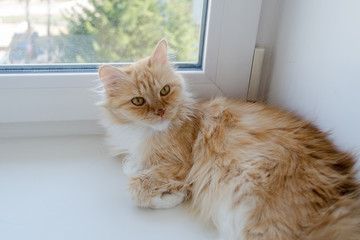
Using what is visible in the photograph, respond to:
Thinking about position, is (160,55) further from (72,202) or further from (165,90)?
(72,202)

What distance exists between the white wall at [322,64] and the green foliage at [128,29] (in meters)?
0.38

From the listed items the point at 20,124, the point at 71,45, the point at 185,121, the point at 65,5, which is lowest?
the point at 20,124

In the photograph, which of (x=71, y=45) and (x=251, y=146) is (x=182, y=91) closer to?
(x=251, y=146)

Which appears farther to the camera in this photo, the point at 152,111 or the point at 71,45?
the point at 71,45

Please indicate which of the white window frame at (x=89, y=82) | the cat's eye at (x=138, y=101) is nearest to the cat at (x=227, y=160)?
the cat's eye at (x=138, y=101)

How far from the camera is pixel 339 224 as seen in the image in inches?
30.1

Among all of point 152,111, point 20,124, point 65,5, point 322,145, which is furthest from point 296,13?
point 20,124

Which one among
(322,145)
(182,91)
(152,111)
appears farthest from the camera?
(182,91)

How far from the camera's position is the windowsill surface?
2.95 ft

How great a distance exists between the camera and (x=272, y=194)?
2.80 ft

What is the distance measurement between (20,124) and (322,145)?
1.19 m

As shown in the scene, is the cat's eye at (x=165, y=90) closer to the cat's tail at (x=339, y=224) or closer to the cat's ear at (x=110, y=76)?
the cat's ear at (x=110, y=76)

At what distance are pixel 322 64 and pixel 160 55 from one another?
0.58 metres

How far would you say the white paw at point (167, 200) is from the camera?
1000 mm
